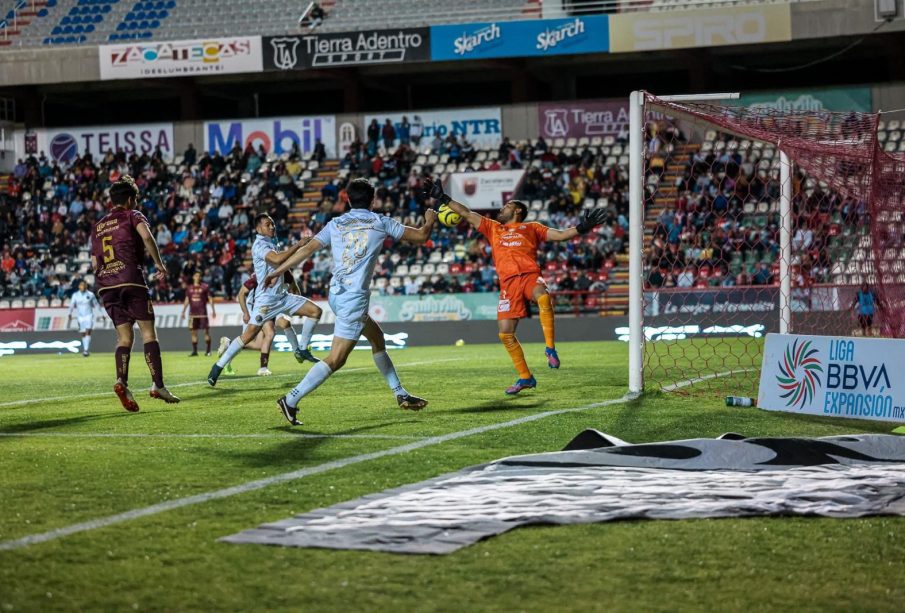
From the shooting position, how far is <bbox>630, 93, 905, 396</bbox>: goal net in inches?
461

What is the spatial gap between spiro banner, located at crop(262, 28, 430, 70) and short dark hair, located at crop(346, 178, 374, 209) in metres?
25.3

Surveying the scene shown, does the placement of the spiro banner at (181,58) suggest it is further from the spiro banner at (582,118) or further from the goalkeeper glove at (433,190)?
the goalkeeper glove at (433,190)

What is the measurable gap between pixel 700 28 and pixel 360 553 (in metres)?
29.6

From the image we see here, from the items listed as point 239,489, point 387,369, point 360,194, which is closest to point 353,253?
point 360,194

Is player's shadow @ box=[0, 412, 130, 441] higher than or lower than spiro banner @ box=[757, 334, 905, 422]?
lower

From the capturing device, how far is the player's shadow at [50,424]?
924 centimetres

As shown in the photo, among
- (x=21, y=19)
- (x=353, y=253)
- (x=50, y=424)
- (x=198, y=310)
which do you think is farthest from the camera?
(x=21, y=19)

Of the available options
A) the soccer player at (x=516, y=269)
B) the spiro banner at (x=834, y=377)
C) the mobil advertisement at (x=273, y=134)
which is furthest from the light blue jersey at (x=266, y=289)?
the mobil advertisement at (x=273, y=134)

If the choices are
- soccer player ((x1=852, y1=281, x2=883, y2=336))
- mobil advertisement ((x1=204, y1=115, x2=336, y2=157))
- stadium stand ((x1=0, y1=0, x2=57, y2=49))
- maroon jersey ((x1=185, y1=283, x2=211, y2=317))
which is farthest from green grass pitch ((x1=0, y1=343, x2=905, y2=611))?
stadium stand ((x1=0, y1=0, x2=57, y2=49))

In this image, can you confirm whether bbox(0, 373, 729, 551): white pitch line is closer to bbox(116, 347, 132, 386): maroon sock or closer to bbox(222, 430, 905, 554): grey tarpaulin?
bbox(222, 430, 905, 554): grey tarpaulin

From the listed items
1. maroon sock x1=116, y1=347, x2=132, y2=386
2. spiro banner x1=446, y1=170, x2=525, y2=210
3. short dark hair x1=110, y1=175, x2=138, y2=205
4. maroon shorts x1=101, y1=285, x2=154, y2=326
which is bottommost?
maroon sock x1=116, y1=347, x2=132, y2=386

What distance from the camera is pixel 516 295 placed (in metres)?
12.2

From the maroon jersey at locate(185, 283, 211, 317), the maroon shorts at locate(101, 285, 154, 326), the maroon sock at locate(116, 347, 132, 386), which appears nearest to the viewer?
the maroon sock at locate(116, 347, 132, 386)

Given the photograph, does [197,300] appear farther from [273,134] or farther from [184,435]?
[184,435]
